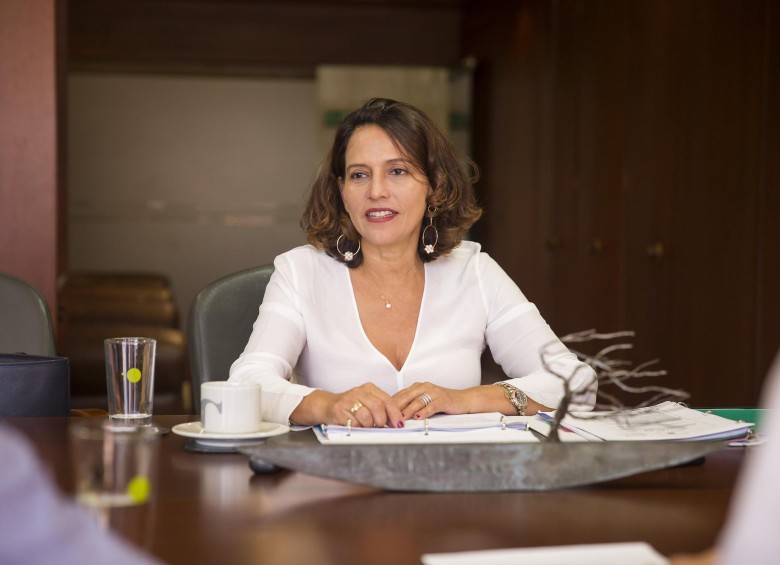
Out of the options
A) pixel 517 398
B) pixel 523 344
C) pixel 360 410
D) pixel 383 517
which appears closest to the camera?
pixel 383 517

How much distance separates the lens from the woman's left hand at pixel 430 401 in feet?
5.51

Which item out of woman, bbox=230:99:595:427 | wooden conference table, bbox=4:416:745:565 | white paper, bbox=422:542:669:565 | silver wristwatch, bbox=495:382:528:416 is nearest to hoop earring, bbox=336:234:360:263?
woman, bbox=230:99:595:427

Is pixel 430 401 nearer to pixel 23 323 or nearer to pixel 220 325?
pixel 220 325

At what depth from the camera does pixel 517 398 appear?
1.84 meters

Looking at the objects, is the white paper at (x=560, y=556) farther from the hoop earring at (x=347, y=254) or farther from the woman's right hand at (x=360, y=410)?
the hoop earring at (x=347, y=254)

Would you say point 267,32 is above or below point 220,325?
above

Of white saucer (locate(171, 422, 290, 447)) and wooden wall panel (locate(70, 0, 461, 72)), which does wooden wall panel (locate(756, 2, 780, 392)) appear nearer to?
white saucer (locate(171, 422, 290, 447))

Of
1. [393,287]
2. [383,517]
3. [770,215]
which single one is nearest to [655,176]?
[770,215]

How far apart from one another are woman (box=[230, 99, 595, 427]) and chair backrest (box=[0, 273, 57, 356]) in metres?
0.48

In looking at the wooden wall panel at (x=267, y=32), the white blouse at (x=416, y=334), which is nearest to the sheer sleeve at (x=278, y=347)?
the white blouse at (x=416, y=334)

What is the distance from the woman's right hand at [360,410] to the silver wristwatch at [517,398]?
0.27 meters

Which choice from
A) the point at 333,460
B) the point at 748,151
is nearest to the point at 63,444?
the point at 333,460

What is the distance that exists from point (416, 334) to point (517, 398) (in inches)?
14.8

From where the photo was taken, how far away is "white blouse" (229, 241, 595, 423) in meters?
2.02
